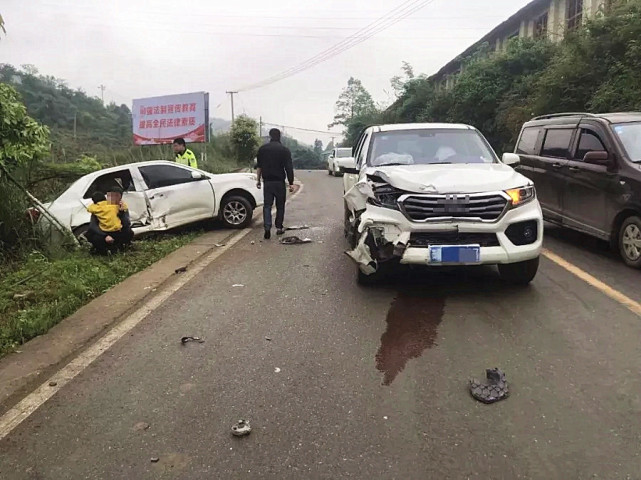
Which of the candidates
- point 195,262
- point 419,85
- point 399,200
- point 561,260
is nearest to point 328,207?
point 195,262

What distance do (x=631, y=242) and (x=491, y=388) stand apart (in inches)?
163

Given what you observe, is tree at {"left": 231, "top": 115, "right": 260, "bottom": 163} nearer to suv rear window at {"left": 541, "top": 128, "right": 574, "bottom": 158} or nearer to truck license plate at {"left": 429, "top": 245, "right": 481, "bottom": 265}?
suv rear window at {"left": 541, "top": 128, "right": 574, "bottom": 158}

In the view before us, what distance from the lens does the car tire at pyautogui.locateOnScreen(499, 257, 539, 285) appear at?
5.89m

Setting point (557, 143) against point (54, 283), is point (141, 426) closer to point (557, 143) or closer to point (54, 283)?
point (54, 283)

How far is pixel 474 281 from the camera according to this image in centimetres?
625

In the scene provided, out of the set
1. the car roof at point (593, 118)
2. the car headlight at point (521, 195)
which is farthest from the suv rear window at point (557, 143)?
the car headlight at point (521, 195)

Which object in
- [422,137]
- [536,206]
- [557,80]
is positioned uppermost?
[557,80]

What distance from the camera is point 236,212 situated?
34.9 feet

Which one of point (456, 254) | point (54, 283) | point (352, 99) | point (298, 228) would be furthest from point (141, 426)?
point (352, 99)

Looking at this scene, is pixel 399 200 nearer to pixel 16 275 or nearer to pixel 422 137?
pixel 422 137

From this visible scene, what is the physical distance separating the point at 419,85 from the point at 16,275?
32.6 m

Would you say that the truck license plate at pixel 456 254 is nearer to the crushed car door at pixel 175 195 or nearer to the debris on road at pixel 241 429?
the debris on road at pixel 241 429

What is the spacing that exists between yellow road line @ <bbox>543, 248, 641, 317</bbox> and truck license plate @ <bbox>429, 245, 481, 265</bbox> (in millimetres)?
1448

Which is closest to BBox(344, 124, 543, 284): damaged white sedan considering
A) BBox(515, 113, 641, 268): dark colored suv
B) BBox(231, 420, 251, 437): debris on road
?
BBox(515, 113, 641, 268): dark colored suv
